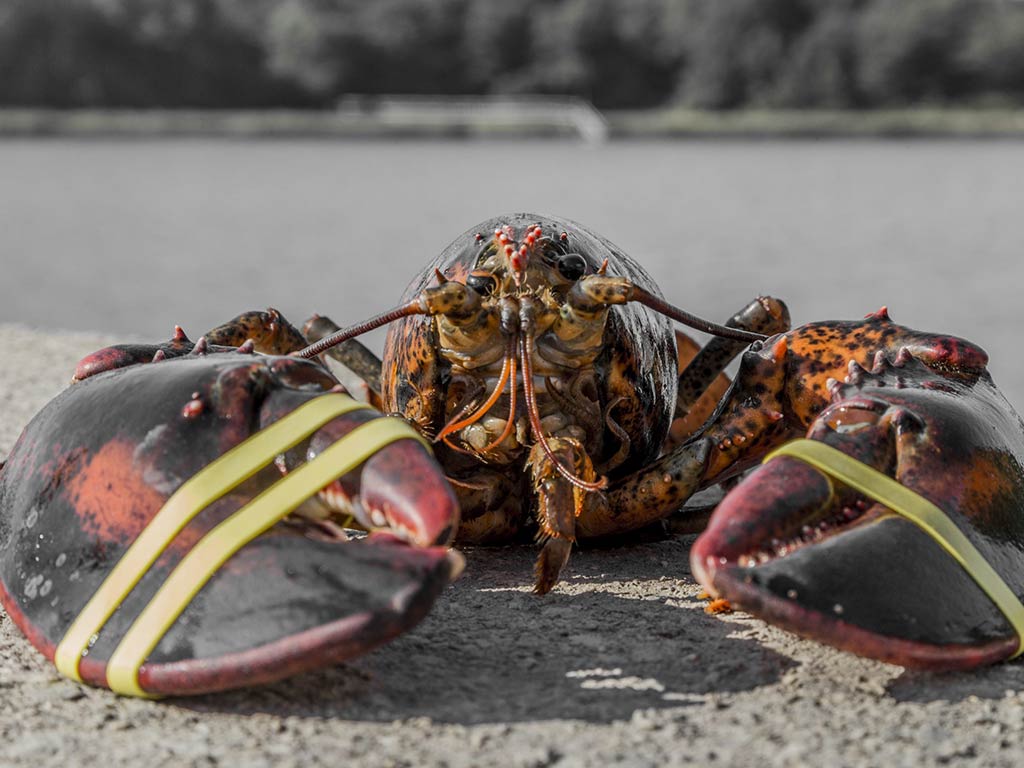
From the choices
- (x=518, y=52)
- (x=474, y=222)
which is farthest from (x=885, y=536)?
(x=518, y=52)

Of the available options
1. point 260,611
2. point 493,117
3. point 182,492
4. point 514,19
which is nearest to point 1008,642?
point 260,611

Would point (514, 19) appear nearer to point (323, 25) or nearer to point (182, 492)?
point (323, 25)

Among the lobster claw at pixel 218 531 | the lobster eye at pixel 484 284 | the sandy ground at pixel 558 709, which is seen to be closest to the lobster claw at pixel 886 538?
the sandy ground at pixel 558 709

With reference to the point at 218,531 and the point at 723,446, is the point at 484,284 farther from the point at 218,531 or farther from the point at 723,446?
the point at 218,531

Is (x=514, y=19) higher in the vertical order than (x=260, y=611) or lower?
higher

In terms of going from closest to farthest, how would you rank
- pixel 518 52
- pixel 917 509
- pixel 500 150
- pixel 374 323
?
pixel 917 509
pixel 374 323
pixel 500 150
pixel 518 52

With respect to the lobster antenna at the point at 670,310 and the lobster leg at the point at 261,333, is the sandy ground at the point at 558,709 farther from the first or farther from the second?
the lobster leg at the point at 261,333

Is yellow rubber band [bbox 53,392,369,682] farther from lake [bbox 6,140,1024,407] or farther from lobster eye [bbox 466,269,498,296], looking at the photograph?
lake [bbox 6,140,1024,407]
